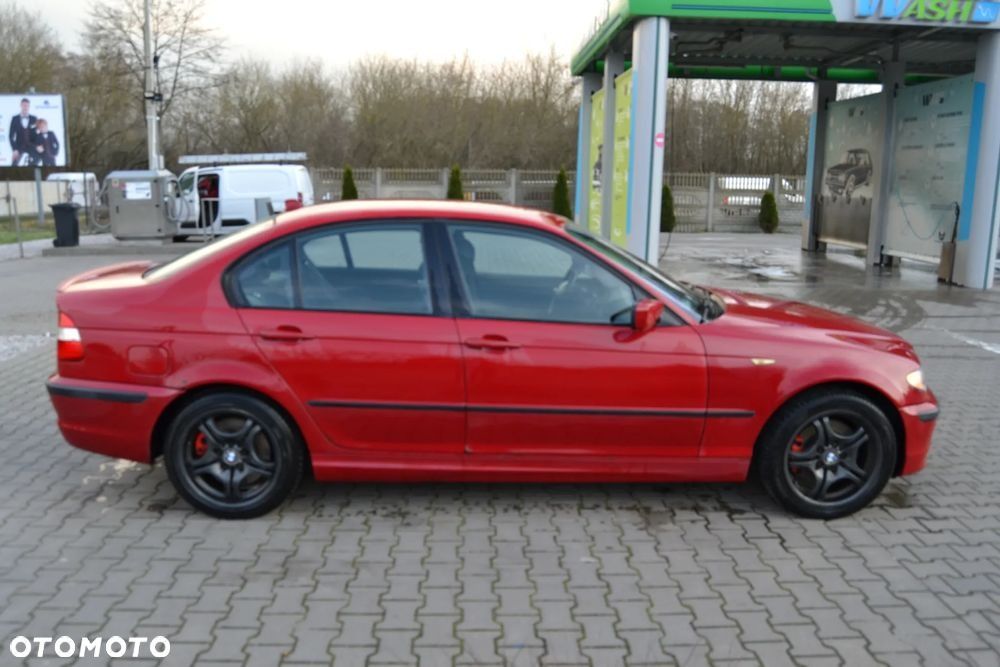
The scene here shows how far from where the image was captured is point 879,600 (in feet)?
12.0

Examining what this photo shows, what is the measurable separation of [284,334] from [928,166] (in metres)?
14.3

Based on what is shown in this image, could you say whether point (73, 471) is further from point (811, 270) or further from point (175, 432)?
point (811, 270)

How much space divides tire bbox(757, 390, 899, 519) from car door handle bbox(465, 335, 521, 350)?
140 centimetres

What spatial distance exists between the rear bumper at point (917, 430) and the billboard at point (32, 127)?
2427 cm

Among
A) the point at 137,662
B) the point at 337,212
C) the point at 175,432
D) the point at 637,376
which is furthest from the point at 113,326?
the point at 637,376

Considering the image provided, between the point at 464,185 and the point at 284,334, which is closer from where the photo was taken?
the point at 284,334

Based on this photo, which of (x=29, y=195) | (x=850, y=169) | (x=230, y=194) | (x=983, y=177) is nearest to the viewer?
(x=983, y=177)

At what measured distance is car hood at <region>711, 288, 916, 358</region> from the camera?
443 centimetres

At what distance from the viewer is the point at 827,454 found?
4422 millimetres

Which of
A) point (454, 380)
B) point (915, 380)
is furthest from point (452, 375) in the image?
point (915, 380)

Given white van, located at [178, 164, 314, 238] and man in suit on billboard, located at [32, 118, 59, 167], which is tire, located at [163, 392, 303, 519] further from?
man in suit on billboard, located at [32, 118, 59, 167]

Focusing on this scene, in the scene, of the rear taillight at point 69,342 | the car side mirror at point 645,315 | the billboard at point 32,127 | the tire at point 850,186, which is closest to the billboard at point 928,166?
the tire at point 850,186

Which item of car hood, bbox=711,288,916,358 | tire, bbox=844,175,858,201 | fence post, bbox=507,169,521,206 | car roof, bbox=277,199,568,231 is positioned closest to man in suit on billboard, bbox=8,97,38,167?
fence post, bbox=507,169,521,206

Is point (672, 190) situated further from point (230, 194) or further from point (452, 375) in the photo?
point (452, 375)
